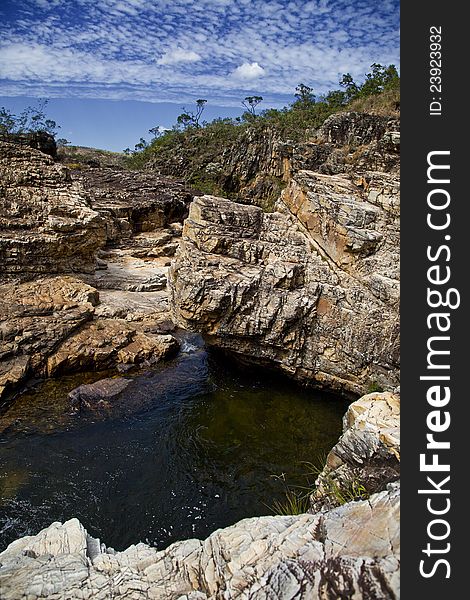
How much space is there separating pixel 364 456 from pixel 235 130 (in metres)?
42.5

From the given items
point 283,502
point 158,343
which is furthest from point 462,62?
point 158,343

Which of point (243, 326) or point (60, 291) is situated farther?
point (60, 291)

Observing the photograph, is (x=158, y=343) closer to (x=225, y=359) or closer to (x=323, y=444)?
(x=225, y=359)

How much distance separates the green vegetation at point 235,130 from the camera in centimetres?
3234

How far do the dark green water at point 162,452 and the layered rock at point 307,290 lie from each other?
4.74ft

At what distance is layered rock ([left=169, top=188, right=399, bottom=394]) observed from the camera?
11422 millimetres

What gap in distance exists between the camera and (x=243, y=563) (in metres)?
4.34

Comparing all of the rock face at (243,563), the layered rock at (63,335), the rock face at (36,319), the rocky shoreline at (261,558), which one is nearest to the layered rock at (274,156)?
the layered rock at (63,335)

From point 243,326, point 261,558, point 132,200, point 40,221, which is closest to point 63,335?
point 40,221

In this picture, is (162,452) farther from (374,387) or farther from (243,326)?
(374,387)

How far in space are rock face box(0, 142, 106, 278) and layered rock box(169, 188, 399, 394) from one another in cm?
513

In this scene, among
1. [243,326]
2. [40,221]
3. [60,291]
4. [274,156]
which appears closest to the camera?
[243,326]

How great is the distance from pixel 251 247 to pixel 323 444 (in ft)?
19.0

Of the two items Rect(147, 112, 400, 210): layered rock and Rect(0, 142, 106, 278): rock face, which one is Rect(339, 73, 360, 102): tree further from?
Rect(0, 142, 106, 278): rock face
